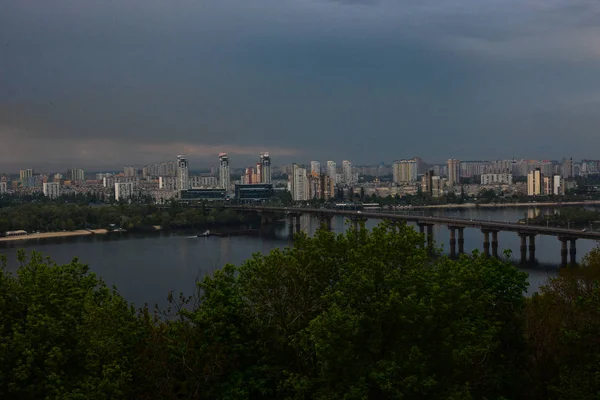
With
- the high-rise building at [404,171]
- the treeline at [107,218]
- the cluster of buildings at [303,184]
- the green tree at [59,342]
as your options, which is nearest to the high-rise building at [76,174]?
the cluster of buildings at [303,184]

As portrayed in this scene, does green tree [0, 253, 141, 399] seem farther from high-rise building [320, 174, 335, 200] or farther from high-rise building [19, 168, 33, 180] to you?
high-rise building [19, 168, 33, 180]

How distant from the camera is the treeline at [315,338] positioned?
222 centimetres

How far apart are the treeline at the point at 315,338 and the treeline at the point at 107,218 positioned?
14013mm

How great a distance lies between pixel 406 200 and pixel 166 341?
999 inches

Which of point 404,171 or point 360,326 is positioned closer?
point 360,326

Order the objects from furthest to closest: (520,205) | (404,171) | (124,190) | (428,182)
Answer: (404,171)
(124,190)
(428,182)
(520,205)

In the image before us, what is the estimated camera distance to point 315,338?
2.25m

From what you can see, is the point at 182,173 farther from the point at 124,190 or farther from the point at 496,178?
the point at 496,178

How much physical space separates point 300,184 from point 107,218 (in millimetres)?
12998

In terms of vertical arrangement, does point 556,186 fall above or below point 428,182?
below

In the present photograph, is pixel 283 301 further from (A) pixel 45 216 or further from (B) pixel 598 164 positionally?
(B) pixel 598 164

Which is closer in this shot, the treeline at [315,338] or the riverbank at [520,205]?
the treeline at [315,338]

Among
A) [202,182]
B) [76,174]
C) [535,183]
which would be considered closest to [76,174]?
[76,174]

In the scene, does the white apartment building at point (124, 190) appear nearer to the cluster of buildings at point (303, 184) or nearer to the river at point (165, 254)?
the cluster of buildings at point (303, 184)
